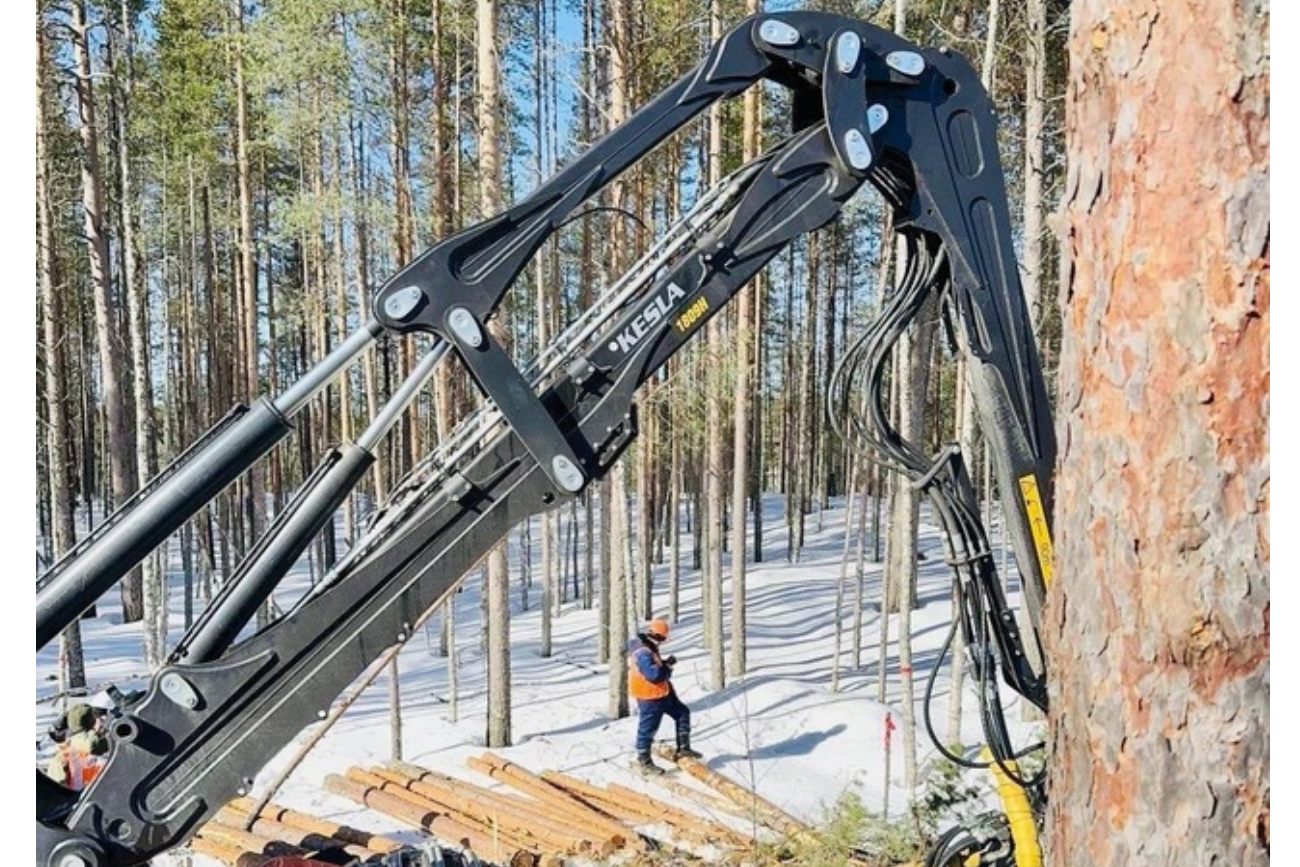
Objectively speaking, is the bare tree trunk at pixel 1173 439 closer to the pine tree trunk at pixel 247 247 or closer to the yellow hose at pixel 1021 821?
the yellow hose at pixel 1021 821

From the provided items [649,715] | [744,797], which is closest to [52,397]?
[649,715]

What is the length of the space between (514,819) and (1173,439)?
788 cm

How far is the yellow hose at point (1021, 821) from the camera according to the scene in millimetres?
3531

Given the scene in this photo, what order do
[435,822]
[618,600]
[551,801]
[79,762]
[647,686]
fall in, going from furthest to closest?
[618,600] → [647,686] → [551,801] → [435,822] → [79,762]

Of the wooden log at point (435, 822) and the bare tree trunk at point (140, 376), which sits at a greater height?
the bare tree trunk at point (140, 376)

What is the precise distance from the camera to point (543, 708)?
1285 centimetres

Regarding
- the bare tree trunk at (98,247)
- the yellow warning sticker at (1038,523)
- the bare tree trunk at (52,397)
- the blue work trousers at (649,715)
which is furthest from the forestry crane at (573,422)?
the bare tree trunk at (98,247)

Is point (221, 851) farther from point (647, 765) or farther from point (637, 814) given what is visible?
point (647, 765)

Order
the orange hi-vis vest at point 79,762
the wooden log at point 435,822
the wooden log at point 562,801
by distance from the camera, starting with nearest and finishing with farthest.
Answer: the orange hi-vis vest at point 79,762
the wooden log at point 435,822
the wooden log at point 562,801

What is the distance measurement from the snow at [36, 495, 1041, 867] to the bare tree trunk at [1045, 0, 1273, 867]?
6245 millimetres

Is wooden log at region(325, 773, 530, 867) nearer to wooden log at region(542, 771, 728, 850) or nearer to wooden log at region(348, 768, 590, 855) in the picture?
wooden log at region(348, 768, 590, 855)

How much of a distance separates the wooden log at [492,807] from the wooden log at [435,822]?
0.15 meters

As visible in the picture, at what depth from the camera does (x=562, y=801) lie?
8.67 meters
